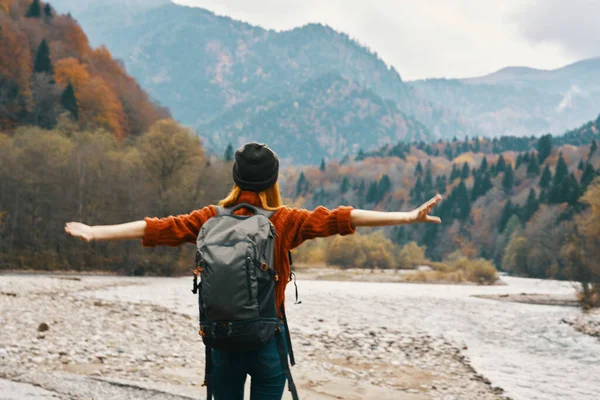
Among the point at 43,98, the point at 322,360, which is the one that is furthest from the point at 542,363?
the point at 43,98

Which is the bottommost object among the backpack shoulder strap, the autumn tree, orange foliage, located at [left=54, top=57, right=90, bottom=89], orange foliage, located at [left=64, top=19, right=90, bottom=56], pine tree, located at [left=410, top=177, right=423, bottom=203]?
the backpack shoulder strap

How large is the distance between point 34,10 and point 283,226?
90.8 m

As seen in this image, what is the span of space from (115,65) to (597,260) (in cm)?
7355

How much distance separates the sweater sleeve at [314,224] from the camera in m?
3.82

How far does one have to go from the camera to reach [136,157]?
50.0 meters

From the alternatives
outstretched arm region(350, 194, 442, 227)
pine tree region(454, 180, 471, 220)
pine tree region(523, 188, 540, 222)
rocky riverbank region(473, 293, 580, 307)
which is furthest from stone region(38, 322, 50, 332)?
pine tree region(454, 180, 471, 220)

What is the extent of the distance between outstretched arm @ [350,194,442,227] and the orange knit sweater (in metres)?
0.05

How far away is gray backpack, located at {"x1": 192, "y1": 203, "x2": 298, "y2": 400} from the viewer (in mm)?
3646

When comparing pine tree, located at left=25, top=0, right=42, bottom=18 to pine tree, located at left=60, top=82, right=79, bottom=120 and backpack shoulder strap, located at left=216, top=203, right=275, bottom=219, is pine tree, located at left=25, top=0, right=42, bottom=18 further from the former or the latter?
backpack shoulder strap, located at left=216, top=203, right=275, bottom=219

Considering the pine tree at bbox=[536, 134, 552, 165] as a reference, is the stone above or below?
below

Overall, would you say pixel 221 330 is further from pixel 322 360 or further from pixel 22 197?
pixel 22 197

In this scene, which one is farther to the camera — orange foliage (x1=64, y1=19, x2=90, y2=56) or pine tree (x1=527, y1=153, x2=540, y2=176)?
pine tree (x1=527, y1=153, x2=540, y2=176)

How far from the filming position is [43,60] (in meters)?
71.8

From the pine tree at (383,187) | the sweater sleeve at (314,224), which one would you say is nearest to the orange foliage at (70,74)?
the sweater sleeve at (314,224)
